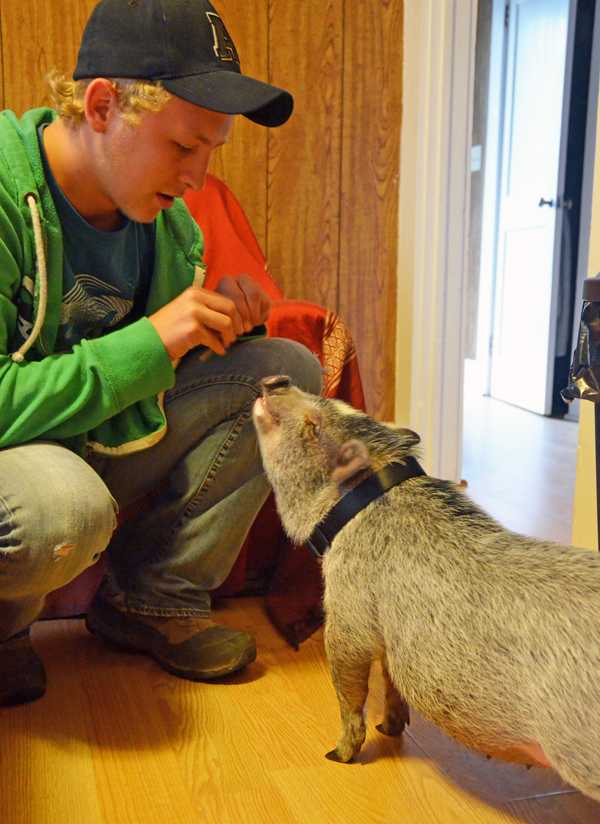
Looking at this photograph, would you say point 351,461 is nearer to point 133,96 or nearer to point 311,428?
point 311,428

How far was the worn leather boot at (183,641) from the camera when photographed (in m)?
1.51

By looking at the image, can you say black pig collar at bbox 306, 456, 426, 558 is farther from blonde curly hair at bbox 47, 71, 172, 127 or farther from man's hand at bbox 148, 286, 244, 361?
blonde curly hair at bbox 47, 71, 172, 127

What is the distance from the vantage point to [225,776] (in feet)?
4.00

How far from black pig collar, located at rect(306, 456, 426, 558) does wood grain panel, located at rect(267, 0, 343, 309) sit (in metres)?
1.70

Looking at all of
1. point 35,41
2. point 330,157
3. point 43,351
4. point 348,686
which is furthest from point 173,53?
point 330,157

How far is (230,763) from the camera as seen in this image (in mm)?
Result: 1254

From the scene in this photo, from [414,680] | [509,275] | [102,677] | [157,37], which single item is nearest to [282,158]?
[157,37]

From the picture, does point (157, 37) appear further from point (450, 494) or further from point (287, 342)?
point (450, 494)

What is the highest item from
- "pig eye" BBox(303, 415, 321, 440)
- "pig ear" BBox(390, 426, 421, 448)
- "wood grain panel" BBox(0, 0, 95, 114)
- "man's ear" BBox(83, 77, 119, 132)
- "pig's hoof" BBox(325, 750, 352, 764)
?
"wood grain panel" BBox(0, 0, 95, 114)

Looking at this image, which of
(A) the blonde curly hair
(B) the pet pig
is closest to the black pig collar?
(B) the pet pig

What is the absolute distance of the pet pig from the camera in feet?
3.11

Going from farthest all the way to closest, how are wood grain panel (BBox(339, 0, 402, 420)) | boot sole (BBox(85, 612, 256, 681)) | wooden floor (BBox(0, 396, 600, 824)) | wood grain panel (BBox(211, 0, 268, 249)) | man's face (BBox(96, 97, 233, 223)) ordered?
wood grain panel (BBox(339, 0, 402, 420)) → wood grain panel (BBox(211, 0, 268, 249)) → boot sole (BBox(85, 612, 256, 681)) → man's face (BBox(96, 97, 233, 223)) → wooden floor (BBox(0, 396, 600, 824))

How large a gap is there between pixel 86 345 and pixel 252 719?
0.70 metres

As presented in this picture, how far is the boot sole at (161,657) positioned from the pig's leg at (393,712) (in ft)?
0.99
